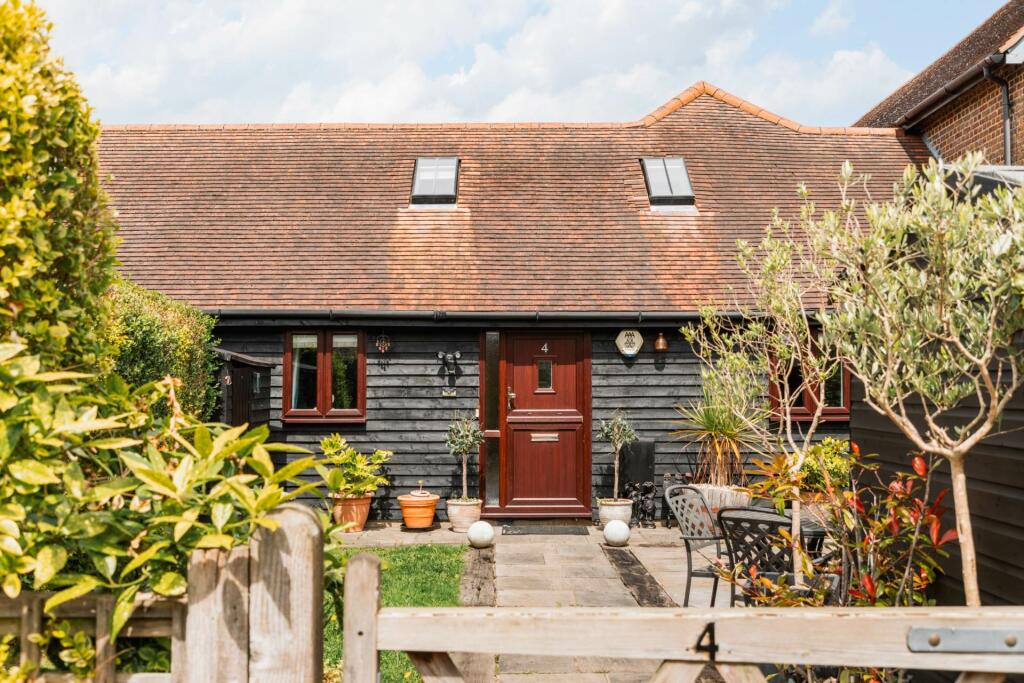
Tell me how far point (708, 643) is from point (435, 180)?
10832 millimetres

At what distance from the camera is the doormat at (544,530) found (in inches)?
364

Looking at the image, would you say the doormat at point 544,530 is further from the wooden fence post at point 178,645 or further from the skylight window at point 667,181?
the wooden fence post at point 178,645

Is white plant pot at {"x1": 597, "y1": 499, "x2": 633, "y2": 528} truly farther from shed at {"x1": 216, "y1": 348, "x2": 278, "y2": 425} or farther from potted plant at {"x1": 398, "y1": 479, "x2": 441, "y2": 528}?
shed at {"x1": 216, "y1": 348, "x2": 278, "y2": 425}

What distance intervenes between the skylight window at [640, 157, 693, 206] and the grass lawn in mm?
6254

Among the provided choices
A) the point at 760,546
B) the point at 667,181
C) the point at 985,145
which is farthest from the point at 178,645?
the point at 985,145

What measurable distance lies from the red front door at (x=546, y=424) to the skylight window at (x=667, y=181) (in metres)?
2.94

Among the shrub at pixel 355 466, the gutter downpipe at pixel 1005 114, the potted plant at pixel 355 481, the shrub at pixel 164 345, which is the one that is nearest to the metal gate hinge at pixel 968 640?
the shrub at pixel 164 345

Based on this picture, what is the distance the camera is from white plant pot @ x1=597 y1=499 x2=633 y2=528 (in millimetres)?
9641

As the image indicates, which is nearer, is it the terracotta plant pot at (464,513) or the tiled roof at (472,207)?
the terracotta plant pot at (464,513)

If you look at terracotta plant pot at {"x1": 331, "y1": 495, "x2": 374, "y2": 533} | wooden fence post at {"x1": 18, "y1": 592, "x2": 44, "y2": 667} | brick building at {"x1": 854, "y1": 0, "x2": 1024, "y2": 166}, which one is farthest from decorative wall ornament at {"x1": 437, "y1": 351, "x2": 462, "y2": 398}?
wooden fence post at {"x1": 18, "y1": 592, "x2": 44, "y2": 667}

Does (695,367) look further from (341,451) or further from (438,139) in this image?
(438,139)

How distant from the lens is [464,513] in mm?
9516

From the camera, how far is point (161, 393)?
7.66 feet

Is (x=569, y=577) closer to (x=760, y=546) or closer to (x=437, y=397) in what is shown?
(x=760, y=546)
